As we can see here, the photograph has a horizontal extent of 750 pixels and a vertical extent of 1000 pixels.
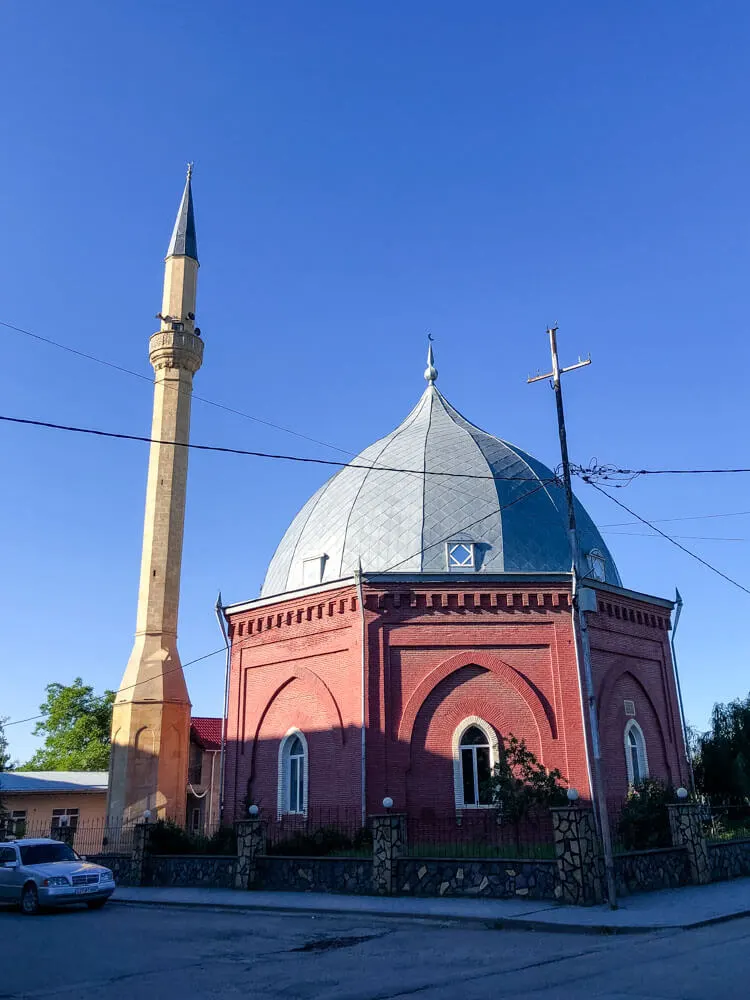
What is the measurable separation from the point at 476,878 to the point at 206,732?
2225 cm

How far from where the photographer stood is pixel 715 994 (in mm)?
6578

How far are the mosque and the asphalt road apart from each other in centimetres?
690

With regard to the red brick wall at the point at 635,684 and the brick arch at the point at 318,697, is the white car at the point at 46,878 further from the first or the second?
the red brick wall at the point at 635,684

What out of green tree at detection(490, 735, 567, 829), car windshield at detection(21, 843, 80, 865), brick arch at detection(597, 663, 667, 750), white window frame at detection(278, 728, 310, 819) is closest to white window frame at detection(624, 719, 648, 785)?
brick arch at detection(597, 663, 667, 750)

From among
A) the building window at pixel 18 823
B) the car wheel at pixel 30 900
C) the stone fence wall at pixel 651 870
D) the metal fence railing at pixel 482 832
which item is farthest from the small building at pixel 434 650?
the building window at pixel 18 823

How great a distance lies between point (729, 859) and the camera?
15328 mm

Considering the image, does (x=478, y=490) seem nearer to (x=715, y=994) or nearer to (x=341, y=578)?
(x=341, y=578)

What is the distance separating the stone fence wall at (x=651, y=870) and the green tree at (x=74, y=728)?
3604 cm

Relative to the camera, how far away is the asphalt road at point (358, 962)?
720 cm

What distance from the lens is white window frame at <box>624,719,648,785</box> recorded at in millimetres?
20188

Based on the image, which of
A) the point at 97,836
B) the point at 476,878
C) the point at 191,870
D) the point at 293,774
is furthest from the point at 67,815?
the point at 476,878

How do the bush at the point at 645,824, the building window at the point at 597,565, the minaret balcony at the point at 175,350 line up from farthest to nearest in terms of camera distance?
the minaret balcony at the point at 175,350 → the building window at the point at 597,565 → the bush at the point at 645,824

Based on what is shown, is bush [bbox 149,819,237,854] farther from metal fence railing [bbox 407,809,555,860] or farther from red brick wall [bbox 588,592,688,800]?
red brick wall [bbox 588,592,688,800]

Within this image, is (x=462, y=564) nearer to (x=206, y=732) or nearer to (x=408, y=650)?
(x=408, y=650)
